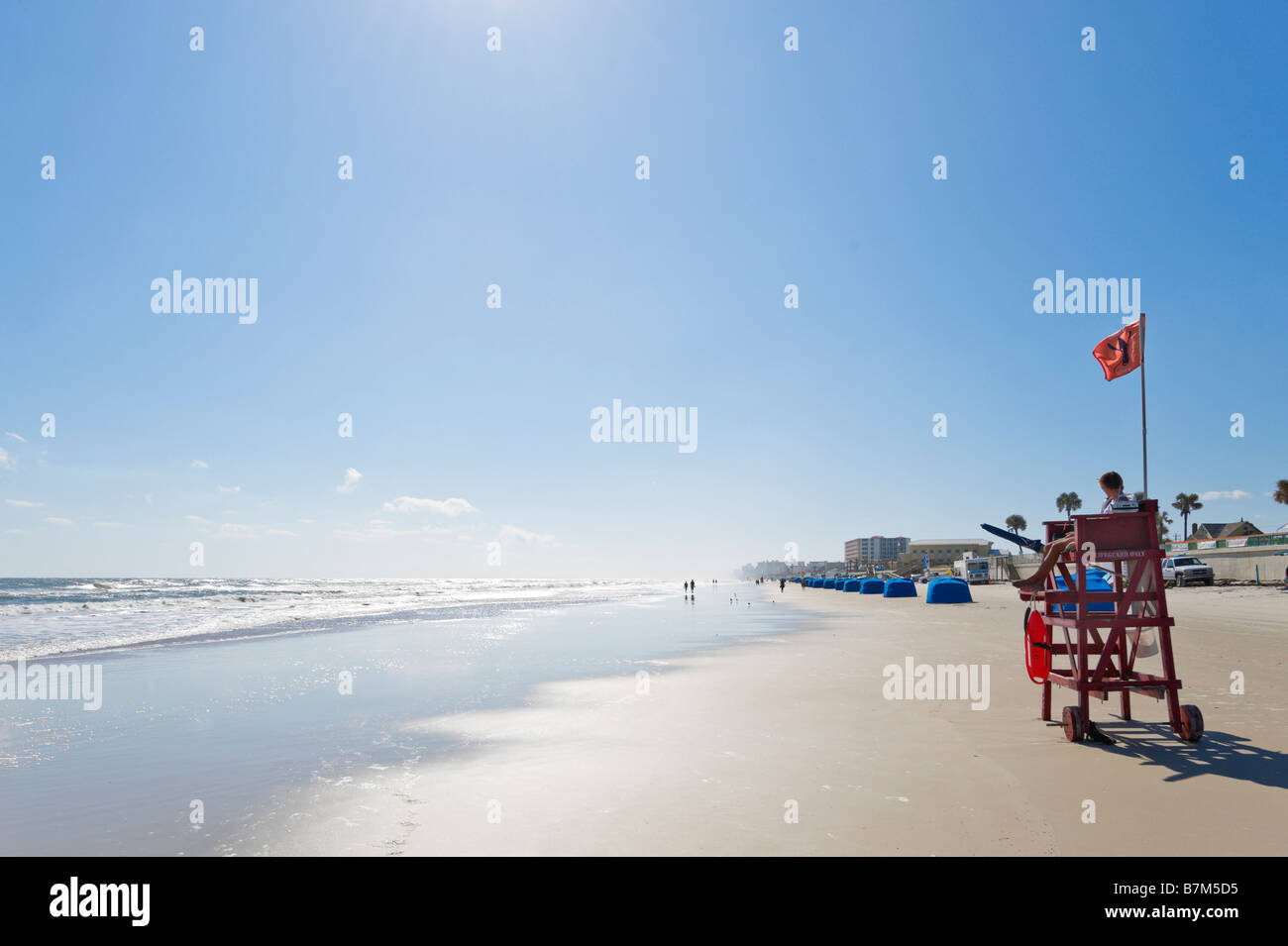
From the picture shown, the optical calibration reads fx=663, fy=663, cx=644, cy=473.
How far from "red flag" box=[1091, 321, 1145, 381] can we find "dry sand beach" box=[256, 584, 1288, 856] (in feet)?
22.7

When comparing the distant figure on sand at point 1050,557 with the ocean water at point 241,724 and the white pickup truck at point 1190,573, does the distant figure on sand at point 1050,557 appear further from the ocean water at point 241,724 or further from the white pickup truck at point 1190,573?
the white pickup truck at point 1190,573

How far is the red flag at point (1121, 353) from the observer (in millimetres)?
14891

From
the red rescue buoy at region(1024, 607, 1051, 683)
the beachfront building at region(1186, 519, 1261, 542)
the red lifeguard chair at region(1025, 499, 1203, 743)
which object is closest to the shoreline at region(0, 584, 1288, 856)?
the red lifeguard chair at region(1025, 499, 1203, 743)

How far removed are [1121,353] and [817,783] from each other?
47.3ft

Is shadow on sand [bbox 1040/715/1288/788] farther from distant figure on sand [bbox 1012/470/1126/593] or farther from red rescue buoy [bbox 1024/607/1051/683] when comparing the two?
distant figure on sand [bbox 1012/470/1126/593]

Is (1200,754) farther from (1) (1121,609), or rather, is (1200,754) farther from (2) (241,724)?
(2) (241,724)

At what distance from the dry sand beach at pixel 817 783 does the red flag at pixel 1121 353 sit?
692cm

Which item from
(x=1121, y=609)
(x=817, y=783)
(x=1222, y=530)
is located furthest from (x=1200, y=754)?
(x=1222, y=530)

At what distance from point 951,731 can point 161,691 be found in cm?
1380

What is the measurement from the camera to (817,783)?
6004 mm

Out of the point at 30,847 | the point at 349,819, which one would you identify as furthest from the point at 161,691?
the point at 349,819
